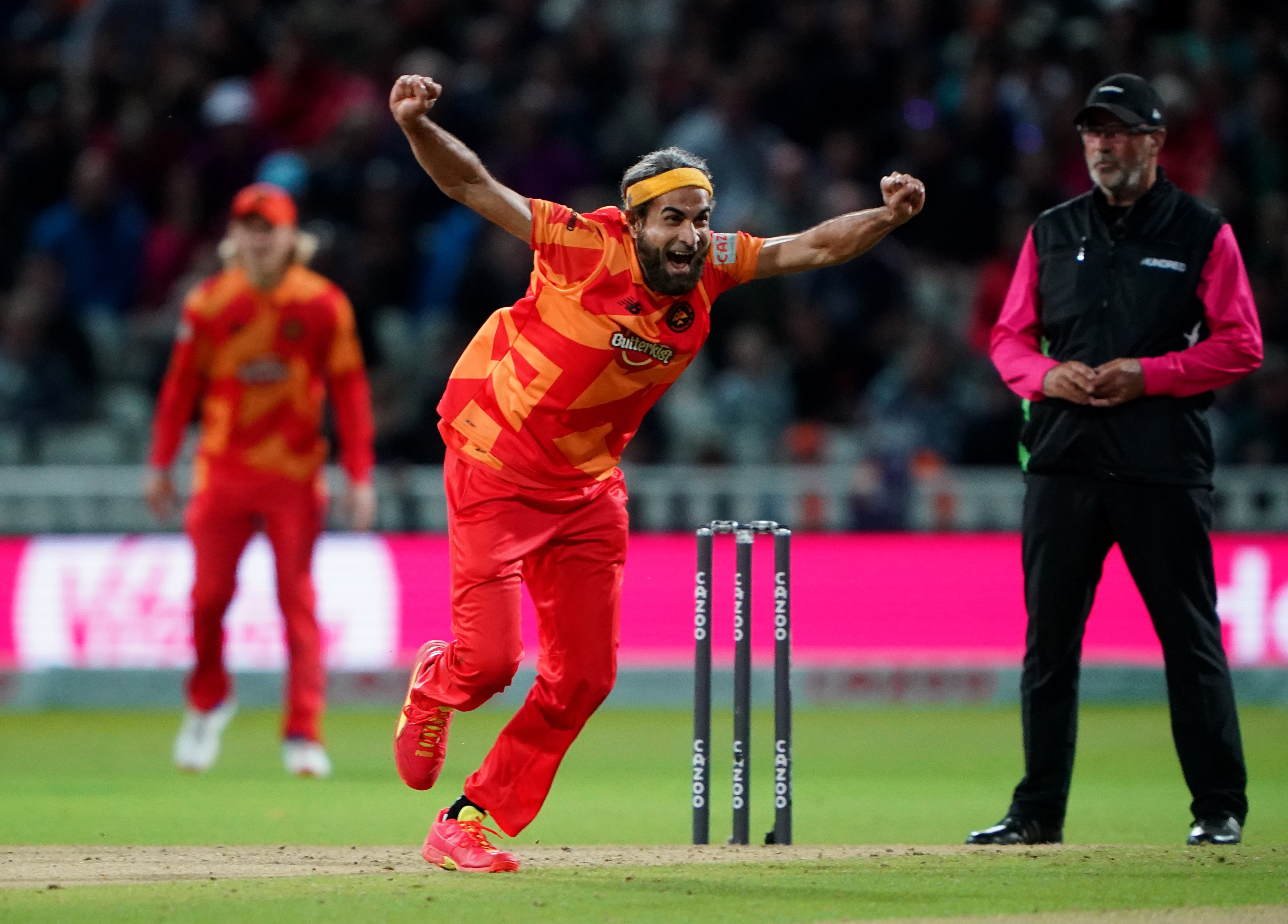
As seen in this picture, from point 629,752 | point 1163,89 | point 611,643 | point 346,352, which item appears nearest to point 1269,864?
point 611,643

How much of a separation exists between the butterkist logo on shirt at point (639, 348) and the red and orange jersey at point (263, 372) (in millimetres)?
4166

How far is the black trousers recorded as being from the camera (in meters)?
7.26

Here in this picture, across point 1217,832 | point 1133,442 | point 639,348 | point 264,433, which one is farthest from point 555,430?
point 264,433

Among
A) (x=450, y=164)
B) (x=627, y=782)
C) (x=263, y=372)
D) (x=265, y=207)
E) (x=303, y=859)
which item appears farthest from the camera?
(x=263, y=372)

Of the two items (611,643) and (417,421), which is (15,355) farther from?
(611,643)

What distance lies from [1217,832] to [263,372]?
549cm

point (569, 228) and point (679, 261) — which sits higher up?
point (569, 228)

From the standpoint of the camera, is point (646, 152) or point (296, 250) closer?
point (296, 250)

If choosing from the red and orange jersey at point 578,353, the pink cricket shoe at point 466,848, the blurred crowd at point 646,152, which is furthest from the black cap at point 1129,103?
the blurred crowd at point 646,152

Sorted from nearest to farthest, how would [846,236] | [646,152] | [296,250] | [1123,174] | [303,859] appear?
[846,236] → [303,859] → [1123,174] → [296,250] → [646,152]

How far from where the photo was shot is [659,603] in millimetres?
13055

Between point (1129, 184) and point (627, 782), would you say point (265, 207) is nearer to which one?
point (627, 782)

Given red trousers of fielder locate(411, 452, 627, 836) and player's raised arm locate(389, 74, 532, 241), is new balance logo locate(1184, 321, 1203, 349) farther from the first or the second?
player's raised arm locate(389, 74, 532, 241)

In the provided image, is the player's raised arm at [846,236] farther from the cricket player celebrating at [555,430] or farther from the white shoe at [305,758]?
the white shoe at [305,758]
